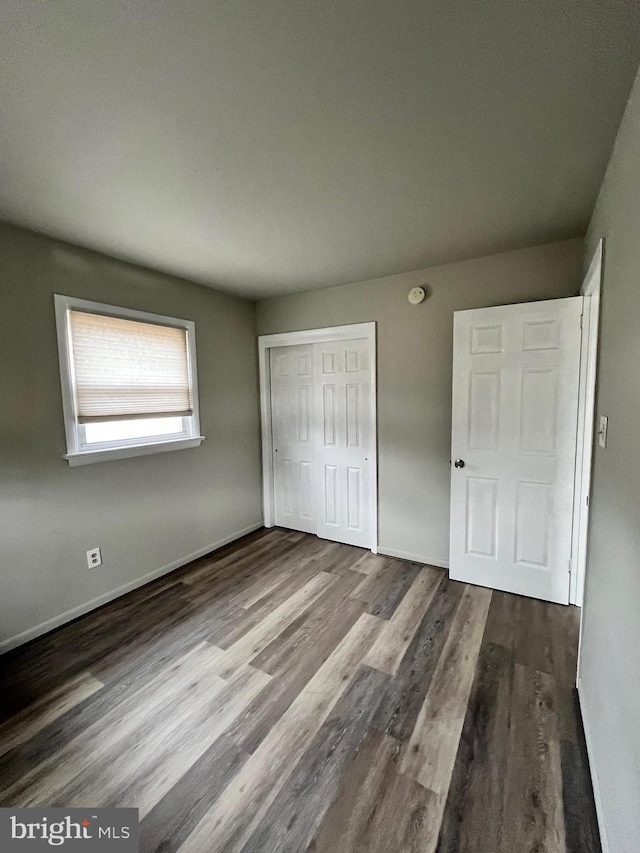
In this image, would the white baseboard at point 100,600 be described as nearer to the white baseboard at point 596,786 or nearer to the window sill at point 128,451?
the window sill at point 128,451

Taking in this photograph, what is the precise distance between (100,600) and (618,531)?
292 cm

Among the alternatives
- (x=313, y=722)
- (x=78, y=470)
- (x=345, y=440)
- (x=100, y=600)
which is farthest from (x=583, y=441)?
(x=100, y=600)

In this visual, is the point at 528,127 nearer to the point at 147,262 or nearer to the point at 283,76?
the point at 283,76

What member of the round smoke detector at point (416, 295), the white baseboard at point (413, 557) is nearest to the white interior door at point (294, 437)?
the white baseboard at point (413, 557)

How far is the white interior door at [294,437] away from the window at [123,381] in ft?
2.92

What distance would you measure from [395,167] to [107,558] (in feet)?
9.47

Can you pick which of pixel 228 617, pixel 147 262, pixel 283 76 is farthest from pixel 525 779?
pixel 147 262

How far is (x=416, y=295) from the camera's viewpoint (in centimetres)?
276

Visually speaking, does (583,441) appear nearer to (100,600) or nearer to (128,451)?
(128,451)

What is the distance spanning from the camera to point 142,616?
2332mm

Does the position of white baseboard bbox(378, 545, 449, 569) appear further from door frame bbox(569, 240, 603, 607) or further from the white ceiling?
the white ceiling

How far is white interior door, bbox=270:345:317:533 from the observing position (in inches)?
137

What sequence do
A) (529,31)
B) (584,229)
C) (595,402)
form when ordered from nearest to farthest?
1. (529,31)
2. (595,402)
3. (584,229)

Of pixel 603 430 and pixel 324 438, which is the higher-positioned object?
pixel 603 430
